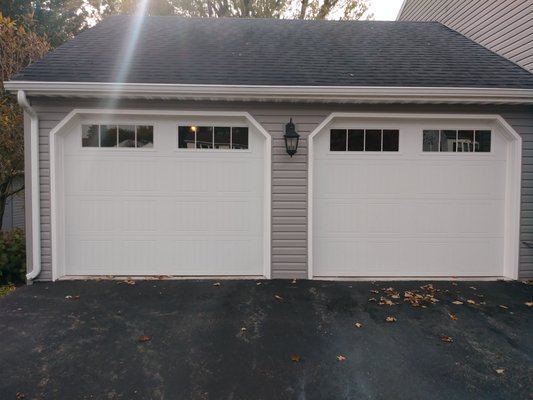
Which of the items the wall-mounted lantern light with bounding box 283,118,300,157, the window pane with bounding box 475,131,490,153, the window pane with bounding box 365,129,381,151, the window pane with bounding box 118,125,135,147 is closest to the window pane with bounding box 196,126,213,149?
the window pane with bounding box 118,125,135,147

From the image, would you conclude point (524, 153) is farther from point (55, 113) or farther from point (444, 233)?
point (55, 113)

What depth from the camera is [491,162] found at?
501 cm

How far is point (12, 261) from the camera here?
16.8ft

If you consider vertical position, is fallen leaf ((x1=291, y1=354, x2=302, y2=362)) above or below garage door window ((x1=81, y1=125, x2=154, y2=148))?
below

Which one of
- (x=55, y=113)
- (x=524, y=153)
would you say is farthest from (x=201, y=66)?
(x=524, y=153)

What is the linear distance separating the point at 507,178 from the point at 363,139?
2.21 metres

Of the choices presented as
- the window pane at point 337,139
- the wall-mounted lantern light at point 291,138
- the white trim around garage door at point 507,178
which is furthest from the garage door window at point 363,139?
the wall-mounted lantern light at point 291,138

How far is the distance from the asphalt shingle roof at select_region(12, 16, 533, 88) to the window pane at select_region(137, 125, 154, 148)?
67 centimetres

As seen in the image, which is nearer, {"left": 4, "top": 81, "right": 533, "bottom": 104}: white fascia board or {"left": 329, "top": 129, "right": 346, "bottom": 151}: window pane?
{"left": 4, "top": 81, "right": 533, "bottom": 104}: white fascia board

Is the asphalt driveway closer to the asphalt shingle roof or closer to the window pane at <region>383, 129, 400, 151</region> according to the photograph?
the window pane at <region>383, 129, 400, 151</region>

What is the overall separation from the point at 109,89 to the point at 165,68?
95 cm

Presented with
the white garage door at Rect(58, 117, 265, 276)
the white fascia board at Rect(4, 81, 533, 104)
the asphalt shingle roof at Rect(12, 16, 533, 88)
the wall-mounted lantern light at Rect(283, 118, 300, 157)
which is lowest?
the white garage door at Rect(58, 117, 265, 276)

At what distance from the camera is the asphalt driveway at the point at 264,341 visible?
2.54 metres

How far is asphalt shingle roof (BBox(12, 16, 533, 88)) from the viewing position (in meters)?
4.80
